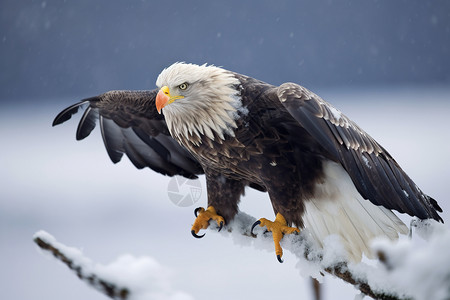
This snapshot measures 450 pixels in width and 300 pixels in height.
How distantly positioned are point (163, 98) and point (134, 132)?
75 centimetres

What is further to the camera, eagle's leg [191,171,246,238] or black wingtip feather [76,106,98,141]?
black wingtip feather [76,106,98,141]

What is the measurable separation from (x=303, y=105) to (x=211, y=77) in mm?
453

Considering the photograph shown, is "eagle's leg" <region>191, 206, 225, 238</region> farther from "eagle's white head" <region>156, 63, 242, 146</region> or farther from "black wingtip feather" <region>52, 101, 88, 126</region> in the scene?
"black wingtip feather" <region>52, 101, 88, 126</region>

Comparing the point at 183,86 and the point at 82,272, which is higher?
the point at 183,86

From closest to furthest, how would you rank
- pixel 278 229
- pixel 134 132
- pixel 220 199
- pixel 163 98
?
pixel 163 98 < pixel 278 229 < pixel 220 199 < pixel 134 132

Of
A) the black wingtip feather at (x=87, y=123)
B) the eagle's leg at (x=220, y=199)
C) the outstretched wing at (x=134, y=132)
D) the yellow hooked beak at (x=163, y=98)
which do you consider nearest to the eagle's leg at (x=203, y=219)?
the eagle's leg at (x=220, y=199)

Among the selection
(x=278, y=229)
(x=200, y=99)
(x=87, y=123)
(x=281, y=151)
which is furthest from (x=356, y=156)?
(x=87, y=123)

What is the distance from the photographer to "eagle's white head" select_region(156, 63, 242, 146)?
6.15ft

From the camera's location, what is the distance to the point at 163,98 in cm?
184

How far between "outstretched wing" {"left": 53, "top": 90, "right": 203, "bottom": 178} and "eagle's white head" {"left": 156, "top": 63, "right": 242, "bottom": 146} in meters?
0.37

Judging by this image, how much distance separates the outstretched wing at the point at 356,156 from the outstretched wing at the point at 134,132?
0.86 metres

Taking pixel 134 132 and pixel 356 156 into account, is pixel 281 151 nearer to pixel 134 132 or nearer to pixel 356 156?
pixel 356 156

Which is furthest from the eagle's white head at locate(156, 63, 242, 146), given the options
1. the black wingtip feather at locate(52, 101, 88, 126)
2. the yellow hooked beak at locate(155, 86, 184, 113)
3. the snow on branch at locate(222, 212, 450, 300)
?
the black wingtip feather at locate(52, 101, 88, 126)

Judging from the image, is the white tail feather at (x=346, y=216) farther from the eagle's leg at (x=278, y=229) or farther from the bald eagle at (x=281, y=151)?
the eagle's leg at (x=278, y=229)
